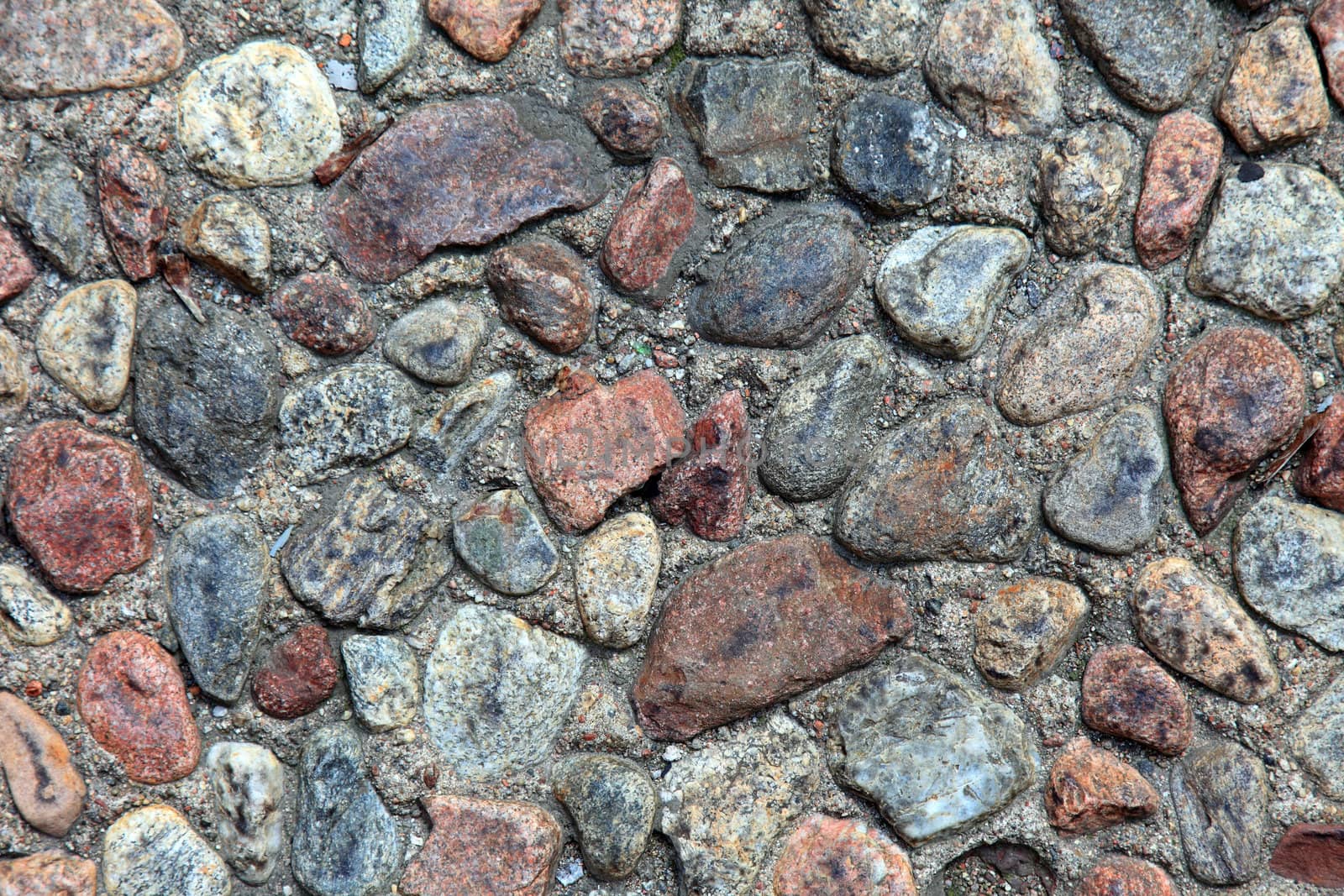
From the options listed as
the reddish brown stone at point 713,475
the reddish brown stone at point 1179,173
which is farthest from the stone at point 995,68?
the reddish brown stone at point 713,475

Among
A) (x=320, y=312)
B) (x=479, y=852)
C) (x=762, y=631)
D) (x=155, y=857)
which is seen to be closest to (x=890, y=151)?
(x=762, y=631)

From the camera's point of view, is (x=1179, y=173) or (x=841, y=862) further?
(x=841, y=862)

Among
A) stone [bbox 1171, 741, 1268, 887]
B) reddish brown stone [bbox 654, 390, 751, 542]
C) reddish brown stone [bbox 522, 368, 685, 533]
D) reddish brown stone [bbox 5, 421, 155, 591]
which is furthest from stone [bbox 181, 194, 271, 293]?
stone [bbox 1171, 741, 1268, 887]

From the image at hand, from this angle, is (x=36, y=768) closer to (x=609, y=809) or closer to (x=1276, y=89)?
(x=609, y=809)

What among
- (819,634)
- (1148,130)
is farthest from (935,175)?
(819,634)

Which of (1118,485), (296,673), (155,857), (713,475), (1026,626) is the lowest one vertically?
(155,857)

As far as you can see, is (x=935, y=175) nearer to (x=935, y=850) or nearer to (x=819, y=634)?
(x=819, y=634)

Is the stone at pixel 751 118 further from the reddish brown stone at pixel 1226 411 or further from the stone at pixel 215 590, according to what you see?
the stone at pixel 215 590

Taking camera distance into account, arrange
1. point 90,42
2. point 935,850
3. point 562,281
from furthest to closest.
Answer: point 935,850, point 562,281, point 90,42
